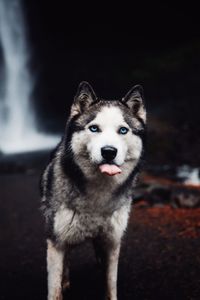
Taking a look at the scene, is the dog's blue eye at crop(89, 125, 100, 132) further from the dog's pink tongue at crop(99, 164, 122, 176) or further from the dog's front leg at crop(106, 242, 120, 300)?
the dog's front leg at crop(106, 242, 120, 300)

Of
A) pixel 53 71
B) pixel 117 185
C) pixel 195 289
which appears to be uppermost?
pixel 53 71

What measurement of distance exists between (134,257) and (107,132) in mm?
2393

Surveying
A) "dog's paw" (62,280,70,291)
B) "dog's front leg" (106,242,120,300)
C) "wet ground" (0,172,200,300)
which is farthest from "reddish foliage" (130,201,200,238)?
"dog's front leg" (106,242,120,300)

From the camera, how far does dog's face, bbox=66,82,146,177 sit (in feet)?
9.48

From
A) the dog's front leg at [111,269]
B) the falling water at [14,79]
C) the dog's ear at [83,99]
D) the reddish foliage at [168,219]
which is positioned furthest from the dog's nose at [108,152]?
the falling water at [14,79]

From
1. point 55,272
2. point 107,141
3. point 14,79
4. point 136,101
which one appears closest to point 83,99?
point 136,101

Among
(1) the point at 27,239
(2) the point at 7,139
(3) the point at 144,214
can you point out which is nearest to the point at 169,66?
(2) the point at 7,139

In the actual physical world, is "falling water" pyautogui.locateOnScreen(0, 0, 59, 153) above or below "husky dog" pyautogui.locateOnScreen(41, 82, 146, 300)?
above

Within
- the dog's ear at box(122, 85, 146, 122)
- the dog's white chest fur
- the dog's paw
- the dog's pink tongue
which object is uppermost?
the dog's ear at box(122, 85, 146, 122)

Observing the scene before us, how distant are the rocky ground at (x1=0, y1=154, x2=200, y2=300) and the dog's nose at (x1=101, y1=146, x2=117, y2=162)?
1.65 meters

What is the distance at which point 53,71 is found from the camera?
2269 cm

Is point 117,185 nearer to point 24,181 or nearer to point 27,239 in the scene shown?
point 27,239

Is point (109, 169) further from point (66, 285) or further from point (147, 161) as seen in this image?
point (147, 161)

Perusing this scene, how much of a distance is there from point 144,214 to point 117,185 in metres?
3.64
